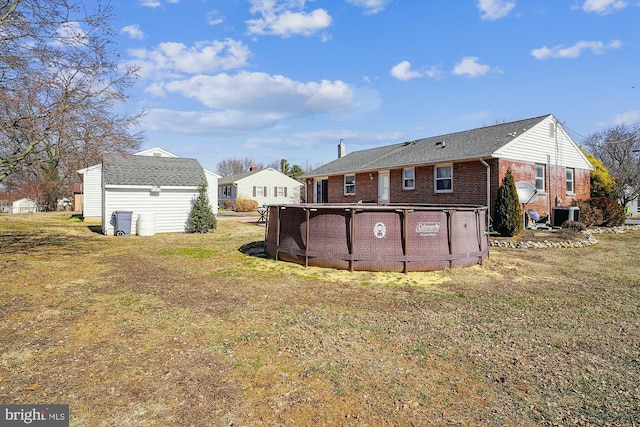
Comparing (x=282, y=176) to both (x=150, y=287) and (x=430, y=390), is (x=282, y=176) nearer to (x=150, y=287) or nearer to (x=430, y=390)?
(x=150, y=287)

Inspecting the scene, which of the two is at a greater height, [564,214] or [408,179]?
[408,179]

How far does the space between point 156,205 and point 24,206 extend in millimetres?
29304

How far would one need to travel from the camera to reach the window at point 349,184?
22058mm

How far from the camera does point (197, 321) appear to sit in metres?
4.72

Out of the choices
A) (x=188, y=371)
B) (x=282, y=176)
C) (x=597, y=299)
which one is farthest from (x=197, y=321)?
(x=282, y=176)

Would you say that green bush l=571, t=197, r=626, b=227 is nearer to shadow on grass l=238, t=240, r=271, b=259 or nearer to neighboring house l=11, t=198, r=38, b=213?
shadow on grass l=238, t=240, r=271, b=259

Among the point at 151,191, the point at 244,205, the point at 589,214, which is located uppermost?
the point at 151,191

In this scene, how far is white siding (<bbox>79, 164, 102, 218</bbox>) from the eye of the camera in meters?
22.7

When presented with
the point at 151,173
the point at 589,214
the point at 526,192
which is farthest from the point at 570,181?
the point at 151,173

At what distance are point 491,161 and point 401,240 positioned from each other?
30.4ft

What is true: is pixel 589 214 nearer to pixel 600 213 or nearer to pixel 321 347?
pixel 600 213

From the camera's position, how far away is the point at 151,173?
621 inches

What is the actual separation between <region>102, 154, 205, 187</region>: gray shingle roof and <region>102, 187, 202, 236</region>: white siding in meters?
0.35

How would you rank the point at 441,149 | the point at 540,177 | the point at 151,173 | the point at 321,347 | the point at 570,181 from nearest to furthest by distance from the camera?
the point at 321,347 < the point at 151,173 < the point at 540,177 < the point at 441,149 < the point at 570,181
